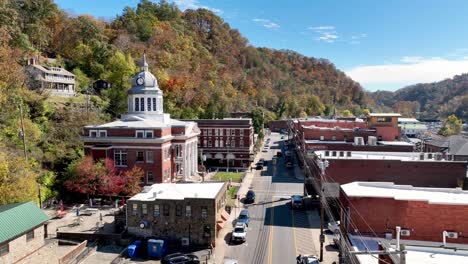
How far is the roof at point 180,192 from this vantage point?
111ft

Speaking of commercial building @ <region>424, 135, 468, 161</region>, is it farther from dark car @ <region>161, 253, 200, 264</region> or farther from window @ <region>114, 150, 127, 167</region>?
window @ <region>114, 150, 127, 167</region>

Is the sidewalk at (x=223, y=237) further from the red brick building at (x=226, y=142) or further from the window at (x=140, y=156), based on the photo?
the red brick building at (x=226, y=142)

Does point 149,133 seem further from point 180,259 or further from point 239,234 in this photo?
point 180,259

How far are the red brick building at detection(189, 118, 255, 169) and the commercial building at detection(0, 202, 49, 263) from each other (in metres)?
43.7

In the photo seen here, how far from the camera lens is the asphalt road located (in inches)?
1207

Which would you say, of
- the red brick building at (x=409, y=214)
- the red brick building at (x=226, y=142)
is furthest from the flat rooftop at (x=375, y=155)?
the red brick building at (x=226, y=142)

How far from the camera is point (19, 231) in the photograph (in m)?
24.1

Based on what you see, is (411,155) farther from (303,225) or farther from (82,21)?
(82,21)

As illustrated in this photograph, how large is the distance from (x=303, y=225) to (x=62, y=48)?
8135 cm

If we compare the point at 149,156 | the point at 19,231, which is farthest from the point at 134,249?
the point at 149,156

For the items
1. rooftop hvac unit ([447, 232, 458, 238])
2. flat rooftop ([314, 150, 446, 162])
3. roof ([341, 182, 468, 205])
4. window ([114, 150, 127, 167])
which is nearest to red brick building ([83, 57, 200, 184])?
window ([114, 150, 127, 167])

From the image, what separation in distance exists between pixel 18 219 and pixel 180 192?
14.7 meters

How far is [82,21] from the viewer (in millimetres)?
Result: 96562

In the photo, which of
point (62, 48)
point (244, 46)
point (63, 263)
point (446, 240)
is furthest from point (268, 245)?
point (244, 46)
